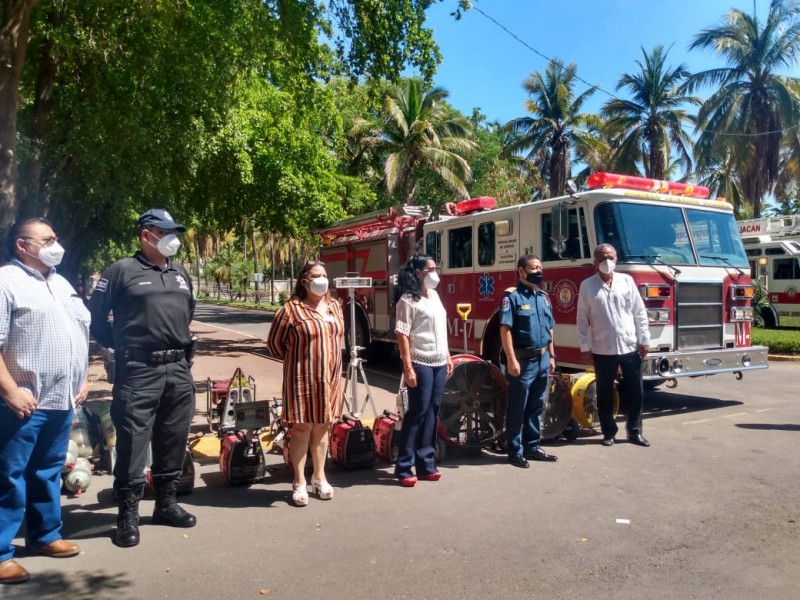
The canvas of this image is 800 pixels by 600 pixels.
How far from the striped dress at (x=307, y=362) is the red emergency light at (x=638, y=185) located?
14.3 feet

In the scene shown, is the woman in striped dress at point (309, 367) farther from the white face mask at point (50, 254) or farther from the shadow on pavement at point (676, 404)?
the shadow on pavement at point (676, 404)

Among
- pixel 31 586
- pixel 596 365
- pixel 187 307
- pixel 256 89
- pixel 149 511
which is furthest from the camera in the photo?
pixel 256 89

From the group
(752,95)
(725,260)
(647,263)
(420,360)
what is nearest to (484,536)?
(420,360)

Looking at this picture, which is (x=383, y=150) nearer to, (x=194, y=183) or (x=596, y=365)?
(x=194, y=183)

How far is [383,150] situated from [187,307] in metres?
25.0

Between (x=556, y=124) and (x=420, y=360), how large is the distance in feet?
89.6

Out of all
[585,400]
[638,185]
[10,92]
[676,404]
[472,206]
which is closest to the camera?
[10,92]

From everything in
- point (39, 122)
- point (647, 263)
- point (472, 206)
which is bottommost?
point (647, 263)

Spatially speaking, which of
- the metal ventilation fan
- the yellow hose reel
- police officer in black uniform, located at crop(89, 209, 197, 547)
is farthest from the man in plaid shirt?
the yellow hose reel

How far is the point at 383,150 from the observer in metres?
28.7

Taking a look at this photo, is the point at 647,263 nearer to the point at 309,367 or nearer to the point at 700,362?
the point at 700,362

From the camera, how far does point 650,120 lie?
27078mm

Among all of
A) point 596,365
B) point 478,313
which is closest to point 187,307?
point 596,365

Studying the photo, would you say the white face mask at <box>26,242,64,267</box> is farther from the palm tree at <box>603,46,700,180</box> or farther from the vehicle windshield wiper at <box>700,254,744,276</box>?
the palm tree at <box>603,46,700,180</box>
